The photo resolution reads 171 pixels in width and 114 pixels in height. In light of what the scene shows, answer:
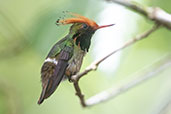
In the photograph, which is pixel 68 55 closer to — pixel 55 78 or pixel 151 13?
pixel 55 78

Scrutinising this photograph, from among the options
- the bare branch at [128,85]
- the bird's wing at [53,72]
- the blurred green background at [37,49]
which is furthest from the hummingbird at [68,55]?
the bare branch at [128,85]

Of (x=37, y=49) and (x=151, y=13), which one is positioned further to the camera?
(x=37, y=49)

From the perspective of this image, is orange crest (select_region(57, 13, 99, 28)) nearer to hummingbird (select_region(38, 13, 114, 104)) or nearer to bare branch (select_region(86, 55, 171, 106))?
hummingbird (select_region(38, 13, 114, 104))

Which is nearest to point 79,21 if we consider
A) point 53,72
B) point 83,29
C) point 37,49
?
point 83,29

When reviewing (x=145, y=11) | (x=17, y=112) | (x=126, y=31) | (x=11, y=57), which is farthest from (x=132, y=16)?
(x=145, y=11)

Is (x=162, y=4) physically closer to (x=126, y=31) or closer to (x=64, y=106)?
(x=126, y=31)

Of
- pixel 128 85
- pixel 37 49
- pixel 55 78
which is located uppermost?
pixel 55 78
